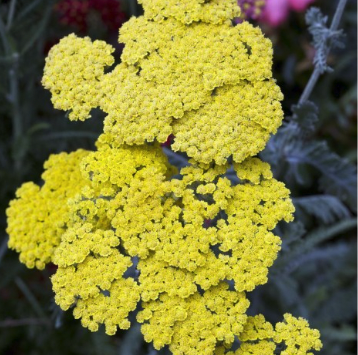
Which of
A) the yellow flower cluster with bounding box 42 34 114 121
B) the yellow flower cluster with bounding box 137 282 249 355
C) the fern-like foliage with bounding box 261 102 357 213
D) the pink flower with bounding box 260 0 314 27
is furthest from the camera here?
the pink flower with bounding box 260 0 314 27

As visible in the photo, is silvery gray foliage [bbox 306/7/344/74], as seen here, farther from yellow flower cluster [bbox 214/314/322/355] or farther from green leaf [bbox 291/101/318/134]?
yellow flower cluster [bbox 214/314/322/355]

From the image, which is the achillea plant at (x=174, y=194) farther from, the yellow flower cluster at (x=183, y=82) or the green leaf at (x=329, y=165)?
the green leaf at (x=329, y=165)

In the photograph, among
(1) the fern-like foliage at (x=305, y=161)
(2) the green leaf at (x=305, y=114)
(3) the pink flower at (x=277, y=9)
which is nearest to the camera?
(2) the green leaf at (x=305, y=114)

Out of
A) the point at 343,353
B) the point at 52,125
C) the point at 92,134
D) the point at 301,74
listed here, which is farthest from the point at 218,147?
the point at 301,74

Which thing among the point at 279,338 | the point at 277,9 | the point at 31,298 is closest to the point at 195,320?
the point at 279,338

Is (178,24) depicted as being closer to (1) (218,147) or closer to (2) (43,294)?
(1) (218,147)

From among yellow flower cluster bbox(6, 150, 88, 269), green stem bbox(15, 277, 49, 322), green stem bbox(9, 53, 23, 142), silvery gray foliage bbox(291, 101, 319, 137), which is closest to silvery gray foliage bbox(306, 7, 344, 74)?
silvery gray foliage bbox(291, 101, 319, 137)

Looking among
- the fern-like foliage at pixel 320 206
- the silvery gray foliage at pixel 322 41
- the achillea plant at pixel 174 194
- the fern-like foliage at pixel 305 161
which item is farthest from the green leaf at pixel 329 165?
the achillea plant at pixel 174 194

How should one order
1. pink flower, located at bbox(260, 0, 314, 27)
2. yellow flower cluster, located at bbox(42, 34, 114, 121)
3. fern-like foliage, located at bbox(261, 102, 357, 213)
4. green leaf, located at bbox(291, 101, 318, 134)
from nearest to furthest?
yellow flower cluster, located at bbox(42, 34, 114, 121), green leaf, located at bbox(291, 101, 318, 134), fern-like foliage, located at bbox(261, 102, 357, 213), pink flower, located at bbox(260, 0, 314, 27)
